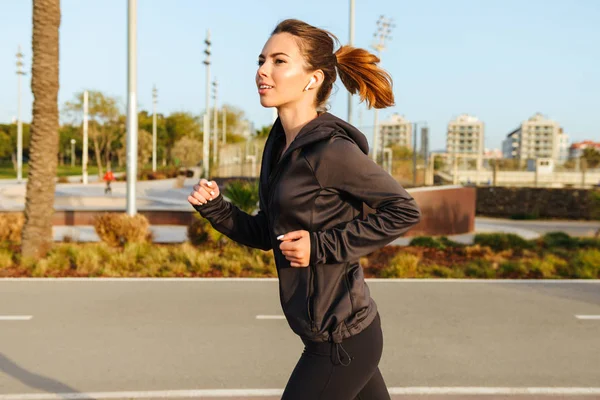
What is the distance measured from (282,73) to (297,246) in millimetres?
597

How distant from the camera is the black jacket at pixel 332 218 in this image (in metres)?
2.26

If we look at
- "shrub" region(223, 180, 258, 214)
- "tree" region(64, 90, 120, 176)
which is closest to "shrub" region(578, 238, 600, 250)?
"shrub" region(223, 180, 258, 214)

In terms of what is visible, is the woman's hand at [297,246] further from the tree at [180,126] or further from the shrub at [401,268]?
the tree at [180,126]

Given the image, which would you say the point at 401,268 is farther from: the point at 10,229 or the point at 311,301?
the point at 311,301

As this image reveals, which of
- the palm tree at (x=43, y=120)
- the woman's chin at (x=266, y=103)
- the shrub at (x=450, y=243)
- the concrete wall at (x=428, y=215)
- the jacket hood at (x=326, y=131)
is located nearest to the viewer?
the jacket hood at (x=326, y=131)

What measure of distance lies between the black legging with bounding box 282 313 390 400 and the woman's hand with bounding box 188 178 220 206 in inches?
24.4

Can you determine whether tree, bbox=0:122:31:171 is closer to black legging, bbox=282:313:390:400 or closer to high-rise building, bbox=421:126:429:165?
high-rise building, bbox=421:126:429:165

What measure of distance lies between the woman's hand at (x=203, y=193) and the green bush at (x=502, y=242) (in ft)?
36.8

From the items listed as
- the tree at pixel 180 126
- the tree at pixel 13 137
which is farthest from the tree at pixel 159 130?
the tree at pixel 13 137

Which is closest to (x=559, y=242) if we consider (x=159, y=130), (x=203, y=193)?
(x=203, y=193)

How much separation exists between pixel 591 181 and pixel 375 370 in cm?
3032

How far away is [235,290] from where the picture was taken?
8984mm

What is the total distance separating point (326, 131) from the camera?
7.61 feet

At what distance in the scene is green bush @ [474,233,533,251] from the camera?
1329cm
